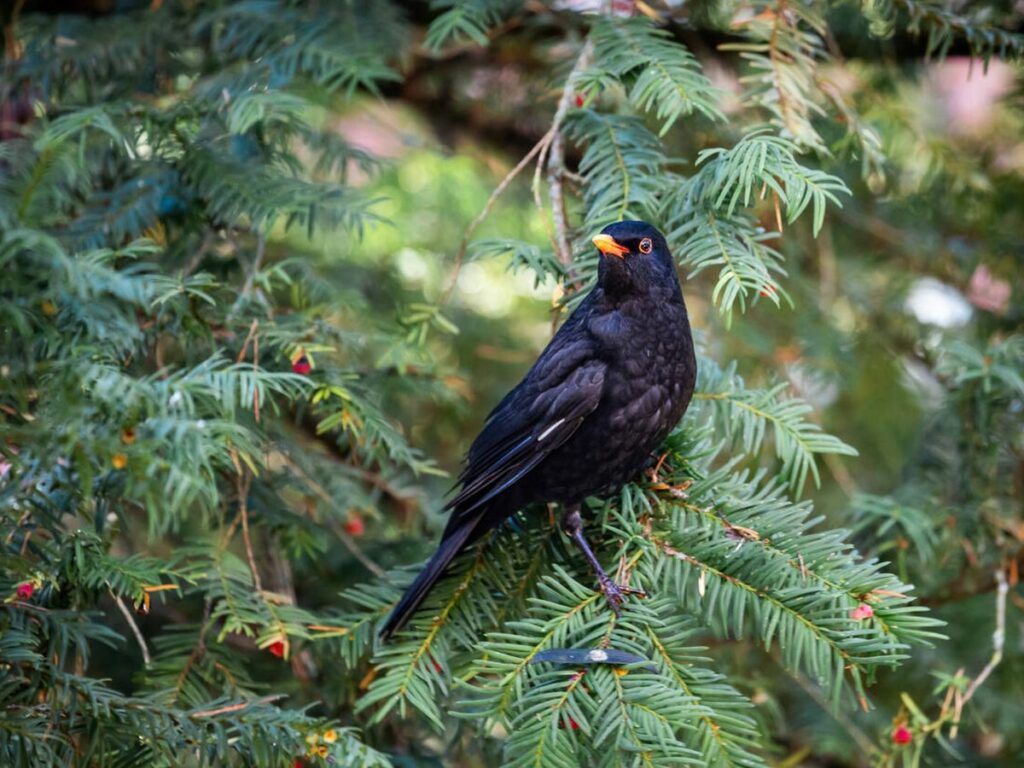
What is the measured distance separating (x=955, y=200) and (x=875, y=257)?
453 mm

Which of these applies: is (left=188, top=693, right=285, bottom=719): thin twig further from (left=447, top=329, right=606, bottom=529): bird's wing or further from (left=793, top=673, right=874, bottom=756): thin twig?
(left=793, top=673, right=874, bottom=756): thin twig

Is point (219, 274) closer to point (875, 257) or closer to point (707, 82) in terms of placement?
point (707, 82)

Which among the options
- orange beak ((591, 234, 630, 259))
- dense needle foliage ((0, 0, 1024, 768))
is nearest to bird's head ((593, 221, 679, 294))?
orange beak ((591, 234, 630, 259))

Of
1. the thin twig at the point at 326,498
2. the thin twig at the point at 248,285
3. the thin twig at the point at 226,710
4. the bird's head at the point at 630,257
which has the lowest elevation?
the thin twig at the point at 326,498

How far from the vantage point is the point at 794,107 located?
2639 millimetres

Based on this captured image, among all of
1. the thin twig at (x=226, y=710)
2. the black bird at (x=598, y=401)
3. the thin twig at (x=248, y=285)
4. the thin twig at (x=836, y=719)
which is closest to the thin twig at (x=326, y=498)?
the black bird at (x=598, y=401)

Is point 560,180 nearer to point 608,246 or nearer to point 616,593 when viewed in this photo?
point 608,246

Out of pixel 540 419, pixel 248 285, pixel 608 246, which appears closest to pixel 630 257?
pixel 608 246

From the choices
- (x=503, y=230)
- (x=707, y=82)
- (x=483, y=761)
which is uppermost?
(x=707, y=82)

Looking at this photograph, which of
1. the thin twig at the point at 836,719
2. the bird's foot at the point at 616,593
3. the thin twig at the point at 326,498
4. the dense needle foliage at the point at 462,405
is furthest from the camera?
the thin twig at the point at 836,719

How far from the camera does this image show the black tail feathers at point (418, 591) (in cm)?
240

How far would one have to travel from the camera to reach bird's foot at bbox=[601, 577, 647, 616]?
2131mm

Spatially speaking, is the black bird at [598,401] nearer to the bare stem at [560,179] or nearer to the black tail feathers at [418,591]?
the black tail feathers at [418,591]

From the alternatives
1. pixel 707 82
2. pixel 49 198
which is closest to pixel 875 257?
pixel 707 82
